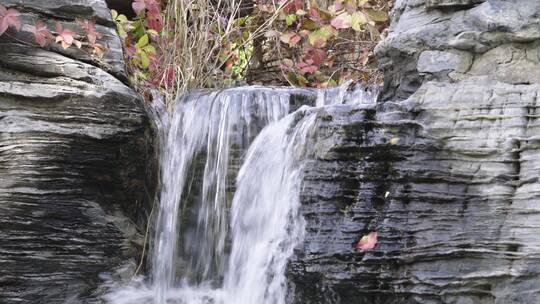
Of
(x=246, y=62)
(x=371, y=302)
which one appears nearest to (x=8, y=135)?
(x=371, y=302)

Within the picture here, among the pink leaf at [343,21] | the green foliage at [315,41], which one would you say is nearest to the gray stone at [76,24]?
the pink leaf at [343,21]

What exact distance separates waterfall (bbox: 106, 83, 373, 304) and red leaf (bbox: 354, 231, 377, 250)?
563 mm

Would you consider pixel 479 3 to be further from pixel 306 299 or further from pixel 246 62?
pixel 246 62

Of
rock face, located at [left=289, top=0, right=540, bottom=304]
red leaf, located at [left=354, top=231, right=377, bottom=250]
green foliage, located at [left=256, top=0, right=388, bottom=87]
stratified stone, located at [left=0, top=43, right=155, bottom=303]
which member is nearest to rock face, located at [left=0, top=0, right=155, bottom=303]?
stratified stone, located at [left=0, top=43, right=155, bottom=303]

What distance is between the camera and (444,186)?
2.79 metres

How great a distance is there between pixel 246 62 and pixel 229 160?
110 inches

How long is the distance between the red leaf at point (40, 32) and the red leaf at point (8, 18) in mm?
96

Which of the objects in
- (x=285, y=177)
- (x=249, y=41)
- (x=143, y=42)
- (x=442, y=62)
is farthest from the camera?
(x=249, y=41)

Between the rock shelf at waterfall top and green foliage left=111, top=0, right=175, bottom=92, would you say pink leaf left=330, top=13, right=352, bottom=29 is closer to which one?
the rock shelf at waterfall top

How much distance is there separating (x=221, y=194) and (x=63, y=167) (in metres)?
0.91

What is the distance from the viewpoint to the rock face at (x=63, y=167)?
3518mm

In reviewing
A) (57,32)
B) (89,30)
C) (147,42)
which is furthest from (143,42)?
(57,32)

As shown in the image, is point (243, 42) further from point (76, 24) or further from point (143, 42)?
point (76, 24)

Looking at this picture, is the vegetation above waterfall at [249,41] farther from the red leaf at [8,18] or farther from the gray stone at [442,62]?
the gray stone at [442,62]
